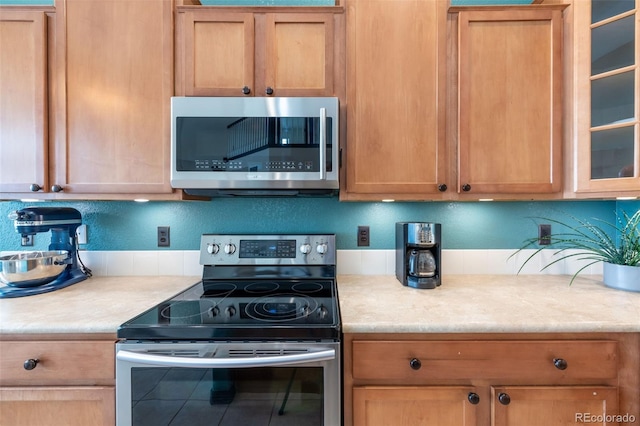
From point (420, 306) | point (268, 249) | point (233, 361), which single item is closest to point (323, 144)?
point (268, 249)

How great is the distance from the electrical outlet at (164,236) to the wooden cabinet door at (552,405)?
168cm

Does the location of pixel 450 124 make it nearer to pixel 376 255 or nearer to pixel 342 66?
pixel 342 66

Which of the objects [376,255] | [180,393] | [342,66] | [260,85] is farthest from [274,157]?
[180,393]

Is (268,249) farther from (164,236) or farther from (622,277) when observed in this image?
(622,277)

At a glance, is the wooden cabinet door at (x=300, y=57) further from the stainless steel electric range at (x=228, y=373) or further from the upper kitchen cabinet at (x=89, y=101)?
the stainless steel electric range at (x=228, y=373)

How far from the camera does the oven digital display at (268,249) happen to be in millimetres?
1549

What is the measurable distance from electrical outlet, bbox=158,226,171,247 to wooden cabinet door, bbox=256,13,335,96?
38.7 inches

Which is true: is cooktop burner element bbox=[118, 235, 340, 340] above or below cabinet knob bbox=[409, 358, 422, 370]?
above

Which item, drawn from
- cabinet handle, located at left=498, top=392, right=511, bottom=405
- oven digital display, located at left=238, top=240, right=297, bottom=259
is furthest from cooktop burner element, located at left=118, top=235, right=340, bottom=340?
cabinet handle, located at left=498, top=392, right=511, bottom=405

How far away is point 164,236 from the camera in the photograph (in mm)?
1678

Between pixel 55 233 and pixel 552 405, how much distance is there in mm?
2288

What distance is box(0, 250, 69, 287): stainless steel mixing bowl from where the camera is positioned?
128cm

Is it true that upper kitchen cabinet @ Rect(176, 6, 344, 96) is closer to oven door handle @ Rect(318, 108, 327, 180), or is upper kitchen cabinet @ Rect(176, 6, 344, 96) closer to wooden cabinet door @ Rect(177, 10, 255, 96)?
wooden cabinet door @ Rect(177, 10, 255, 96)

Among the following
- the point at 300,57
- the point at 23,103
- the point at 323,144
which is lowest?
the point at 323,144
